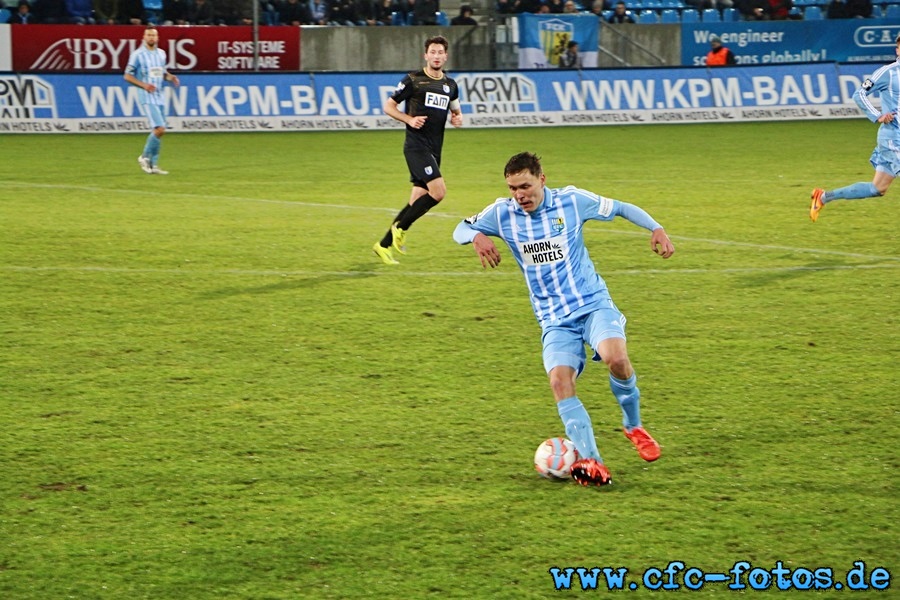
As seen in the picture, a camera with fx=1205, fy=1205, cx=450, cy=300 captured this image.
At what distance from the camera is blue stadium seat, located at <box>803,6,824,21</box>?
34094 millimetres

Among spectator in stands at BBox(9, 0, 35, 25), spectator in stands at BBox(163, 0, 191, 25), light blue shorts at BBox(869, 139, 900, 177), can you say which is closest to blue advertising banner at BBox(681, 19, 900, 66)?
spectator in stands at BBox(163, 0, 191, 25)

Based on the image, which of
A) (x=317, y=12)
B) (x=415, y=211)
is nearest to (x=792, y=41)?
(x=317, y=12)

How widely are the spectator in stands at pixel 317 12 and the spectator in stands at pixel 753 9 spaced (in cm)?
1153

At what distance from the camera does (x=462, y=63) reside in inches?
1194

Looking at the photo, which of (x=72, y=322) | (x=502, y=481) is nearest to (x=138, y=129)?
(x=72, y=322)

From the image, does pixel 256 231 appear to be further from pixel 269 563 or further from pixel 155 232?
pixel 269 563

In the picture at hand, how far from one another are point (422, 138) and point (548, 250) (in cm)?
598

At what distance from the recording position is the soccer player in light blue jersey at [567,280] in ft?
19.1

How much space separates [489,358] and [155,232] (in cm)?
628

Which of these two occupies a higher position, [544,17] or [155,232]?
[544,17]

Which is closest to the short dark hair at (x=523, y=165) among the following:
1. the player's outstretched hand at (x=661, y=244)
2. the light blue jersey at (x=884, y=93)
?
the player's outstretched hand at (x=661, y=244)

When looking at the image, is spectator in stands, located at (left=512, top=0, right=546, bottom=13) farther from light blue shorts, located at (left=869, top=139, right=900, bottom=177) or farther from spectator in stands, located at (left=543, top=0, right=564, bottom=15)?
light blue shorts, located at (left=869, top=139, right=900, bottom=177)

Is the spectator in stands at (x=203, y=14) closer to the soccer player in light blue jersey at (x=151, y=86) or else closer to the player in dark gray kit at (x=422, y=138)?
the soccer player in light blue jersey at (x=151, y=86)

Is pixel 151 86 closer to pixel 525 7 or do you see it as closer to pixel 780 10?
pixel 525 7
